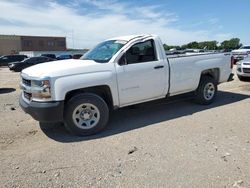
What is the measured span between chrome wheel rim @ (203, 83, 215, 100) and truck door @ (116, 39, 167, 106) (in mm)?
1690

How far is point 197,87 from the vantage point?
22.5 ft

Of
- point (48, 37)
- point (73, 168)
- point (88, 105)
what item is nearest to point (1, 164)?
point (73, 168)

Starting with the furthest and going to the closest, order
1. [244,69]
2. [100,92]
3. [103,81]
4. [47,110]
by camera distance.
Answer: [244,69]
[100,92]
[103,81]
[47,110]

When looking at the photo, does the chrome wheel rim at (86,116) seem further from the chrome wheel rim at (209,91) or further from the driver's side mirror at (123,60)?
the chrome wheel rim at (209,91)

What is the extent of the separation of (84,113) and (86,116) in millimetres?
75

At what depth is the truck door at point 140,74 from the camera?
529 cm

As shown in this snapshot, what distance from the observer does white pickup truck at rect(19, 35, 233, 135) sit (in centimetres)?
459

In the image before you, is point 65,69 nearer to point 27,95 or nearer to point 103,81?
point 103,81

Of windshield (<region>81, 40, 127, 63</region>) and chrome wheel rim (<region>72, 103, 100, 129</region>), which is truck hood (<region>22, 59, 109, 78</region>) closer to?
windshield (<region>81, 40, 127, 63</region>)

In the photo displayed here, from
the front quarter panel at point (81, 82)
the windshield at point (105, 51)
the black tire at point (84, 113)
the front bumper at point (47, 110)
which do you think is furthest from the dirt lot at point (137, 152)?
the windshield at point (105, 51)

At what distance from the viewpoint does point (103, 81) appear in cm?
498

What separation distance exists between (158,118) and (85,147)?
2138mm

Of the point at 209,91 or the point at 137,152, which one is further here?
the point at 209,91

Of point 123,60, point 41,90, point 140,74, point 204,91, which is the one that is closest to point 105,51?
point 123,60
